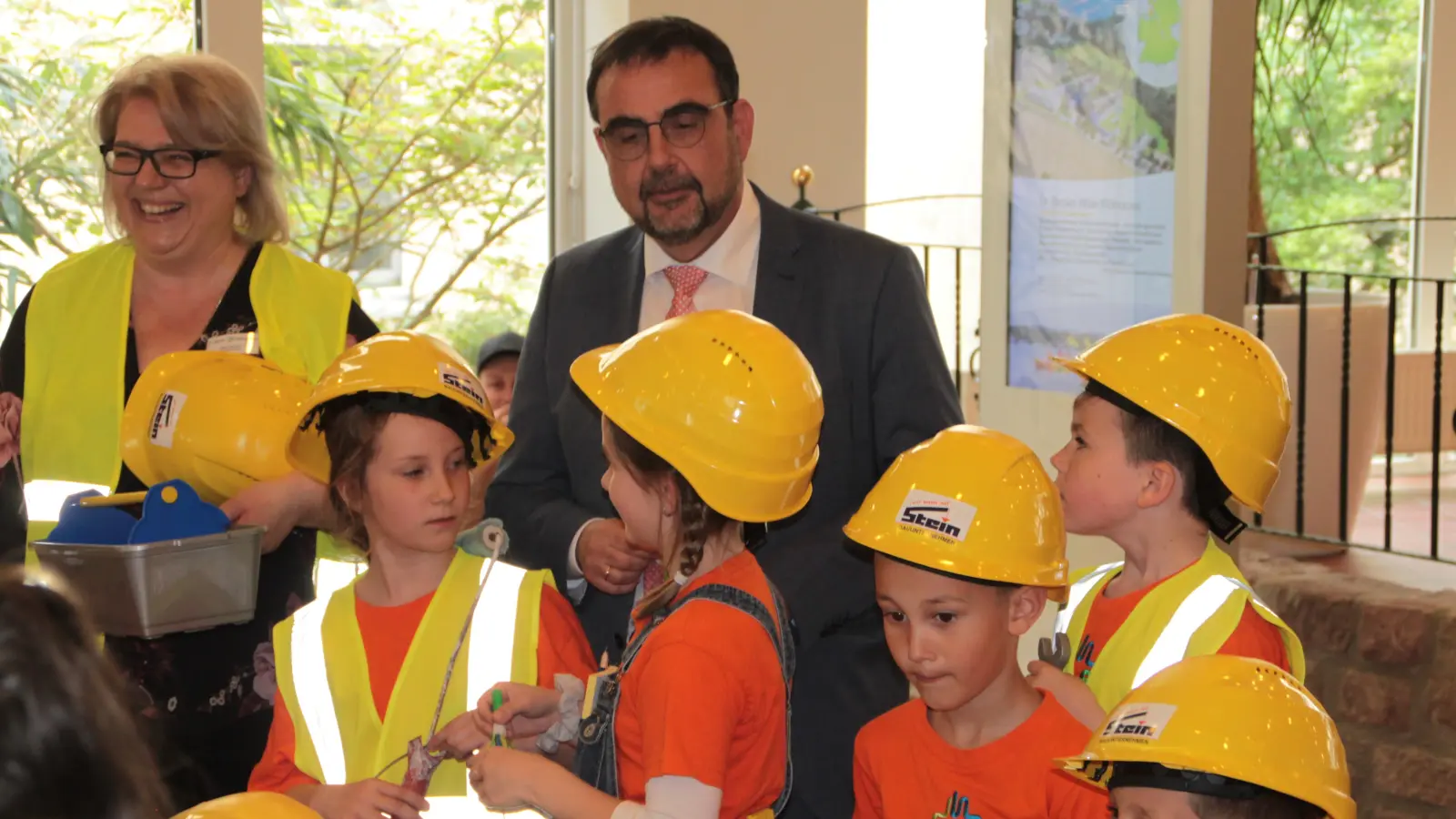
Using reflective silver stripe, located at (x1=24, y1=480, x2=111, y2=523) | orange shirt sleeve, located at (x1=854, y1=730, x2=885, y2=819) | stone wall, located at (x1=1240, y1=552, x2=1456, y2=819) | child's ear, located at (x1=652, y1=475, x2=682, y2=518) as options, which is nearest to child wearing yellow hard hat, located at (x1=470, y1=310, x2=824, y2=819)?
child's ear, located at (x1=652, y1=475, x2=682, y2=518)

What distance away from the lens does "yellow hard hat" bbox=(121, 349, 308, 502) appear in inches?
88.3

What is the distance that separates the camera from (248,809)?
3.04ft

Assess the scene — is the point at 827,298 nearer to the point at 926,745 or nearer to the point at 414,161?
the point at 926,745

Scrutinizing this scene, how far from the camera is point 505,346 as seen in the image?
422cm

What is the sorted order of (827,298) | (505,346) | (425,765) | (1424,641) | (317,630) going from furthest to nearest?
(505,346) → (1424,641) → (827,298) → (317,630) → (425,765)

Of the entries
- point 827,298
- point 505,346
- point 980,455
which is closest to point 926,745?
point 980,455

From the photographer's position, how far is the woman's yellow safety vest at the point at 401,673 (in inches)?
86.9

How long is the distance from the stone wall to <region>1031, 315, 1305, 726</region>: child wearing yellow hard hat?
1.97m

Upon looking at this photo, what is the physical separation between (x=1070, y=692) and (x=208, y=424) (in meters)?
1.31

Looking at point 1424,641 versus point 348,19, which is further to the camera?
point 348,19

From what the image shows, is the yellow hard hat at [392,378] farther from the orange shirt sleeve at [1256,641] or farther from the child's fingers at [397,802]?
the orange shirt sleeve at [1256,641]

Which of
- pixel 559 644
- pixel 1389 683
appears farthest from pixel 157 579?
pixel 1389 683

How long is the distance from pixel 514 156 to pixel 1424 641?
126 inches

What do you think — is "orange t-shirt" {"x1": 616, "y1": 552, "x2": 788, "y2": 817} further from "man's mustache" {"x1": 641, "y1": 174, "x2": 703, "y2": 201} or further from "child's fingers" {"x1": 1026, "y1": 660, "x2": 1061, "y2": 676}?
"man's mustache" {"x1": 641, "y1": 174, "x2": 703, "y2": 201}
